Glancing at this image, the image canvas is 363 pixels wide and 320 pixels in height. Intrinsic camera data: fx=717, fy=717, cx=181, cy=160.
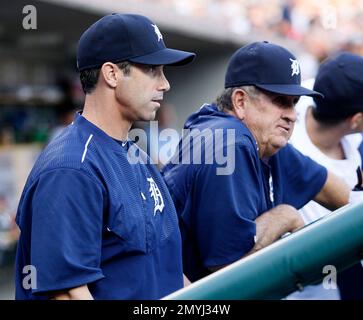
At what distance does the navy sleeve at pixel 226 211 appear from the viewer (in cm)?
211

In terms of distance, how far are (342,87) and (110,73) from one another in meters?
1.34

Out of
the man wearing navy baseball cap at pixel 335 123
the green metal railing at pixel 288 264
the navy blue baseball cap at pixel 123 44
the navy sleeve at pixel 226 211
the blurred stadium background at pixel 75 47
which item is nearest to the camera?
the green metal railing at pixel 288 264

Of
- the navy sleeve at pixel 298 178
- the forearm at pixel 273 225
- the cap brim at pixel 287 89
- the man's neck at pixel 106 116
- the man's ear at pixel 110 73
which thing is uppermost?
the man's ear at pixel 110 73

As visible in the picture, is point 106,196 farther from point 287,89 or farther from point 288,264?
point 287,89

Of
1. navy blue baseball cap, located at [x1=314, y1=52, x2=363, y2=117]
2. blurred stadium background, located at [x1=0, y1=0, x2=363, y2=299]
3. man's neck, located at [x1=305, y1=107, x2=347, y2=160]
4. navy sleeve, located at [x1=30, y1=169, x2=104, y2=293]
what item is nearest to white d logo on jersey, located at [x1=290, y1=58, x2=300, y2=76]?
navy blue baseball cap, located at [x1=314, y1=52, x2=363, y2=117]

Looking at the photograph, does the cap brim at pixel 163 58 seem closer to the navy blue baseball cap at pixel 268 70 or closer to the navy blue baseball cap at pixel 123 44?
the navy blue baseball cap at pixel 123 44

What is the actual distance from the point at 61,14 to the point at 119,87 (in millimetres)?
5062

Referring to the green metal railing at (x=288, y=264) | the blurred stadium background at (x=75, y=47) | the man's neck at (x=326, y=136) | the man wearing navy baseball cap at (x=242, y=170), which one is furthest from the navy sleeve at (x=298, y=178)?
the blurred stadium background at (x=75, y=47)

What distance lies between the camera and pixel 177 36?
8.56 m

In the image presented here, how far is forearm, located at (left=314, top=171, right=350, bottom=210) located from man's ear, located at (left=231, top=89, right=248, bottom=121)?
0.48 metres

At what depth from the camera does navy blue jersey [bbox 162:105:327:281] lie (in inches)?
83.1

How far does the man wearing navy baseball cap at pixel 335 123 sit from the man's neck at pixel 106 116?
117cm

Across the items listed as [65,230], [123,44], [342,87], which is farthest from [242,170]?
[342,87]

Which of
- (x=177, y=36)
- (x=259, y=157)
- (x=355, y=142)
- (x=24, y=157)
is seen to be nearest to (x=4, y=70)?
(x=24, y=157)
